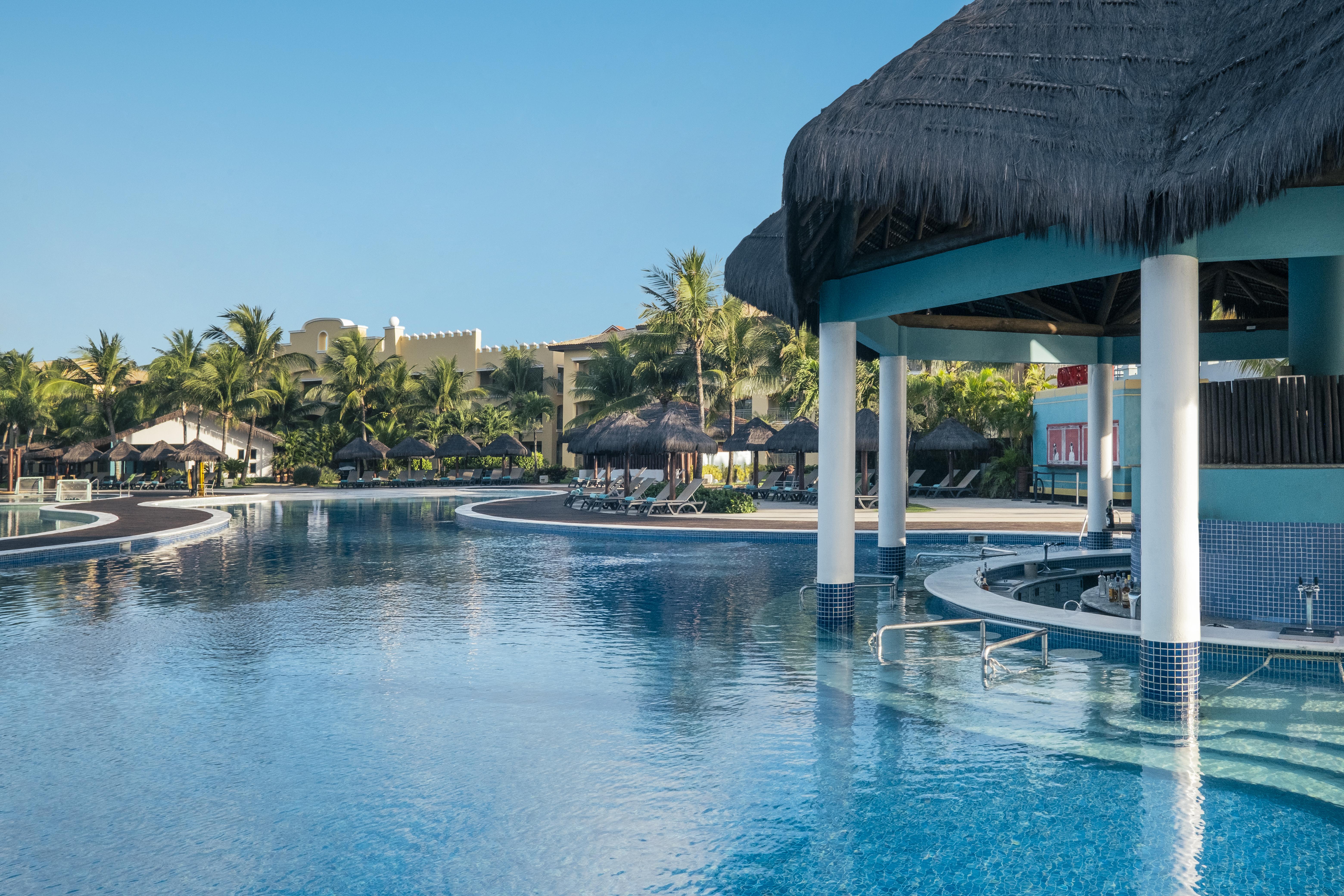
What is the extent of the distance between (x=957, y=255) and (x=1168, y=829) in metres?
4.37

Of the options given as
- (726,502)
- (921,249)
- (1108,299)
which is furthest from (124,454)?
(921,249)

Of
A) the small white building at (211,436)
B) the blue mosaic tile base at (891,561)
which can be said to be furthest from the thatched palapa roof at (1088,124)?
the small white building at (211,436)

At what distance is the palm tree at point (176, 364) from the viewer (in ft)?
142

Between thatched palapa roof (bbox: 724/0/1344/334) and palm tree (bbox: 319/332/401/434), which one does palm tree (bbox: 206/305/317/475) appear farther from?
thatched palapa roof (bbox: 724/0/1344/334)

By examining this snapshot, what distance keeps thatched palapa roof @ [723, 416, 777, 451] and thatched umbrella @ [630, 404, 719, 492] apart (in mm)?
3766

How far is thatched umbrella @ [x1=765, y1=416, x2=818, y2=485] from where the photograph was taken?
2533cm

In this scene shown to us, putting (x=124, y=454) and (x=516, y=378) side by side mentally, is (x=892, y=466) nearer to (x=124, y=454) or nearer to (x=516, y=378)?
(x=516, y=378)

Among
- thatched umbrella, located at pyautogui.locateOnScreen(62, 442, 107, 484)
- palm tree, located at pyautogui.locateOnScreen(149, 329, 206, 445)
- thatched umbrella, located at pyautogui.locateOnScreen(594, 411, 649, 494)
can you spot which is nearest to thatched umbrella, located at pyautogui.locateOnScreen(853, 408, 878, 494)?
thatched umbrella, located at pyautogui.locateOnScreen(594, 411, 649, 494)

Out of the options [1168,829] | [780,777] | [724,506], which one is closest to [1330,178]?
[1168,829]

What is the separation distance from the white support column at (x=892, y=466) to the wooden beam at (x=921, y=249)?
2783 millimetres

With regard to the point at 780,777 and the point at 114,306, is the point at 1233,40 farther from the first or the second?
the point at 114,306

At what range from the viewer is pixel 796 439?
25.4m

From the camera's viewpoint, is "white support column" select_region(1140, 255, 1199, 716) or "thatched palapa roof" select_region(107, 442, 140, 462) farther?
"thatched palapa roof" select_region(107, 442, 140, 462)

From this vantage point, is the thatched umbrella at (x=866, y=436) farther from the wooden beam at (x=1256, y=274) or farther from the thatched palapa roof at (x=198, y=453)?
the thatched palapa roof at (x=198, y=453)
